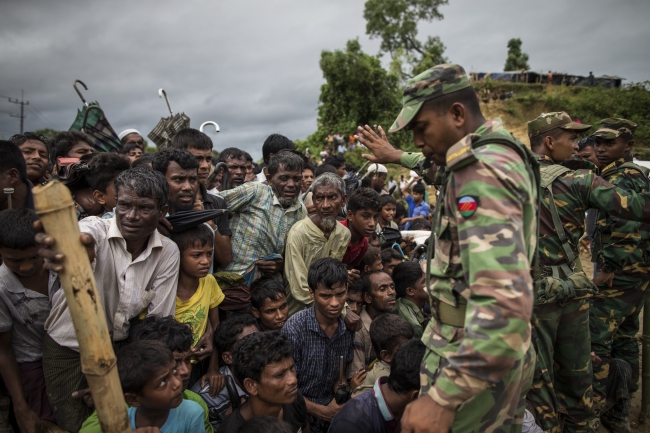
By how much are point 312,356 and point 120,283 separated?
5.00 ft

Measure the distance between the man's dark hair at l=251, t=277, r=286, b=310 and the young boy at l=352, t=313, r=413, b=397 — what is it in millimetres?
→ 838

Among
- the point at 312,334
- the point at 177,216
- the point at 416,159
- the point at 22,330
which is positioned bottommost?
the point at 312,334

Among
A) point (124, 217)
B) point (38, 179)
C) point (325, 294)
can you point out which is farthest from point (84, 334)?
point (38, 179)

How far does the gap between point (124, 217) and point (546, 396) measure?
3.20m

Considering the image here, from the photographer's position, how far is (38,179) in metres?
3.82

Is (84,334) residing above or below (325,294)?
above

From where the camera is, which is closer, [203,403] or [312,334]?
[203,403]

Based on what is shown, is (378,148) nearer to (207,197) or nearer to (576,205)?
(207,197)

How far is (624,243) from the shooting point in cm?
420

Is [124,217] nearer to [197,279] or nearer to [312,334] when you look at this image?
[197,279]

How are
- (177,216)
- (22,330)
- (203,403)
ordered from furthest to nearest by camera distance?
(177,216) < (203,403) < (22,330)

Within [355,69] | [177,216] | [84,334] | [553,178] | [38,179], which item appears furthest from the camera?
[355,69]

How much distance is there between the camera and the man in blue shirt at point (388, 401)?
8.32 feet

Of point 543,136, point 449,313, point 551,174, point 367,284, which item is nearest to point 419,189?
point 367,284
